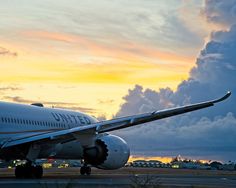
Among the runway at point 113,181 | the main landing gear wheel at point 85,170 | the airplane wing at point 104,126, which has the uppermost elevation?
the airplane wing at point 104,126

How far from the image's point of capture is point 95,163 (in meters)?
33.8

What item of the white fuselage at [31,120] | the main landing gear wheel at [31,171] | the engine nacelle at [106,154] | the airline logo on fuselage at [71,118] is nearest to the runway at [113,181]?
the main landing gear wheel at [31,171]

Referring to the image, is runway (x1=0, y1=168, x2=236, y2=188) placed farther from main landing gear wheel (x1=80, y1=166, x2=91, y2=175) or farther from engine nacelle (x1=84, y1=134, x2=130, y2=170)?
engine nacelle (x1=84, y1=134, x2=130, y2=170)

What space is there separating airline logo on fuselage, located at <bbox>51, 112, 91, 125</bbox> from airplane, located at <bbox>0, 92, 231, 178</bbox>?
65 cm

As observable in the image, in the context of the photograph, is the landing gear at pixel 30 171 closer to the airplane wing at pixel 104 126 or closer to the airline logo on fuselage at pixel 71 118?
the airplane wing at pixel 104 126

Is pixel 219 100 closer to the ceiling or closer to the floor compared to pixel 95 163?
closer to the ceiling

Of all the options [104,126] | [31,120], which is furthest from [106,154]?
[31,120]

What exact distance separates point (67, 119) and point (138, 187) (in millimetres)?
22504

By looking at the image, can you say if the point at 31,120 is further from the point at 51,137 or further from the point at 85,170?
the point at 85,170

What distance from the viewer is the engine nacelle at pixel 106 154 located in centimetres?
3366

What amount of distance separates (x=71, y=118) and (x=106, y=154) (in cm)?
672

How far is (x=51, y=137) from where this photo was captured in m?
31.4

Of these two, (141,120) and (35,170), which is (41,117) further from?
(141,120)

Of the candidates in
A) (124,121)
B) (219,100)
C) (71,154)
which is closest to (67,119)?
(71,154)
